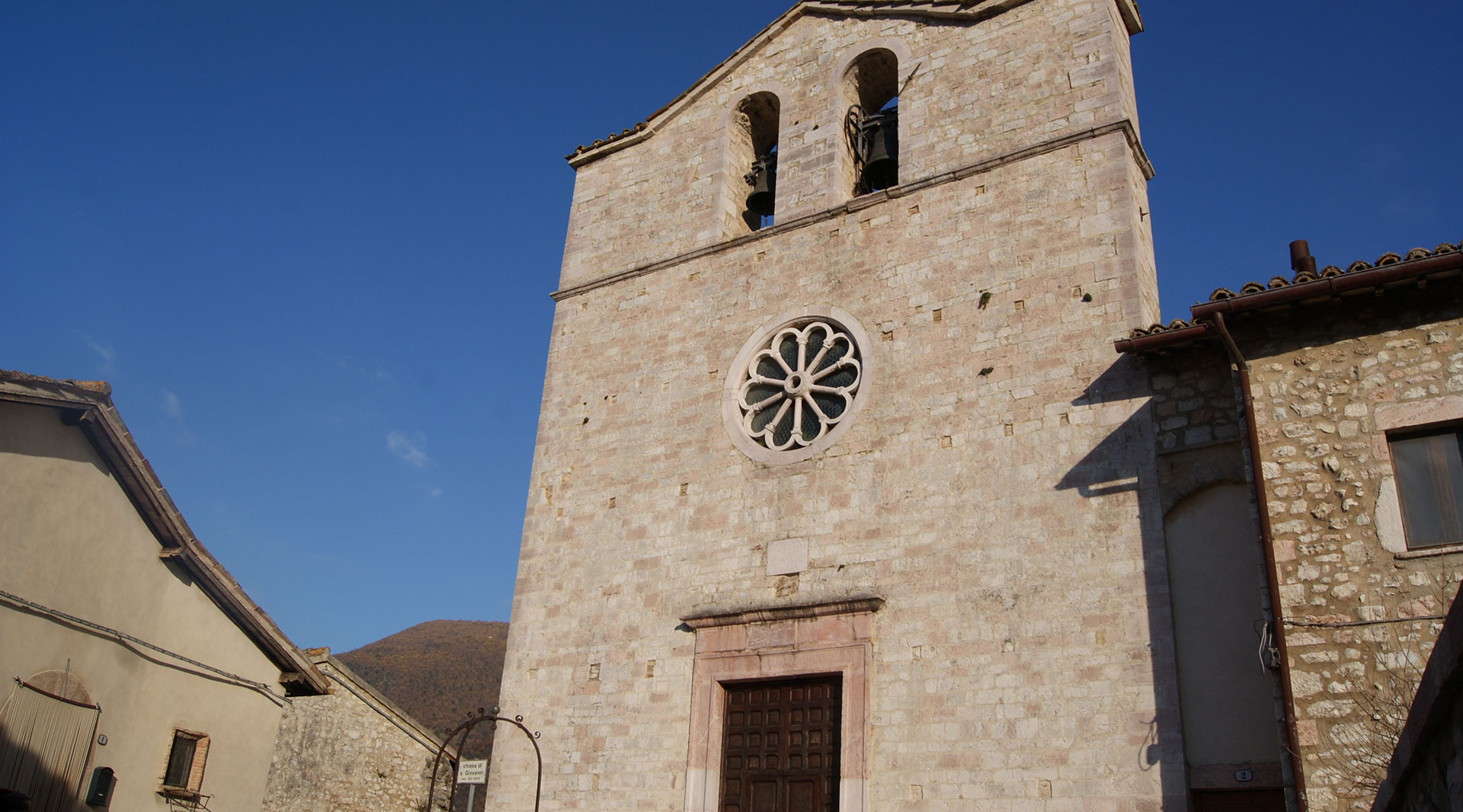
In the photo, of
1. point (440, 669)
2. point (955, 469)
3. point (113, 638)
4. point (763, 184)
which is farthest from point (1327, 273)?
point (440, 669)

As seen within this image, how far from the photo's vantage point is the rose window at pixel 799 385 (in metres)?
11.5

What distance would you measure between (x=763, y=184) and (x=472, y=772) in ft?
24.3

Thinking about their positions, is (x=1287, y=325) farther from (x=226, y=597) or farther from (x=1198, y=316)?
(x=226, y=597)

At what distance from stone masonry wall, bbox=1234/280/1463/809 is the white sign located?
737 centimetres

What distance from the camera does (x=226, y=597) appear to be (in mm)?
11578

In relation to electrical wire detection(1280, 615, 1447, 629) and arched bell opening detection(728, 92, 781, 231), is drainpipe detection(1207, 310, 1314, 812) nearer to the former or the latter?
electrical wire detection(1280, 615, 1447, 629)

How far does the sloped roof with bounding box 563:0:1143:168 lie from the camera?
40.9 feet

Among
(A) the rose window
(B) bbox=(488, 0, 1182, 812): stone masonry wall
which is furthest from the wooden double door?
(A) the rose window

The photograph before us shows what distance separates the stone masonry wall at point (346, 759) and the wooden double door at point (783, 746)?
30.2 feet

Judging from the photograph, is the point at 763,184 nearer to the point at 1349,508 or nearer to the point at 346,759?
the point at 1349,508

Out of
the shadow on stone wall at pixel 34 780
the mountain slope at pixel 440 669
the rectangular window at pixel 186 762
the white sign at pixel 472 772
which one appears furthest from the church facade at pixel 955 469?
the mountain slope at pixel 440 669

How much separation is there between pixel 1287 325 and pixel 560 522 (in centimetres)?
755

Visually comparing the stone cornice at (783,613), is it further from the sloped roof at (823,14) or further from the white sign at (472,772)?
the sloped roof at (823,14)

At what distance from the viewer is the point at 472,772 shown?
1125 cm
